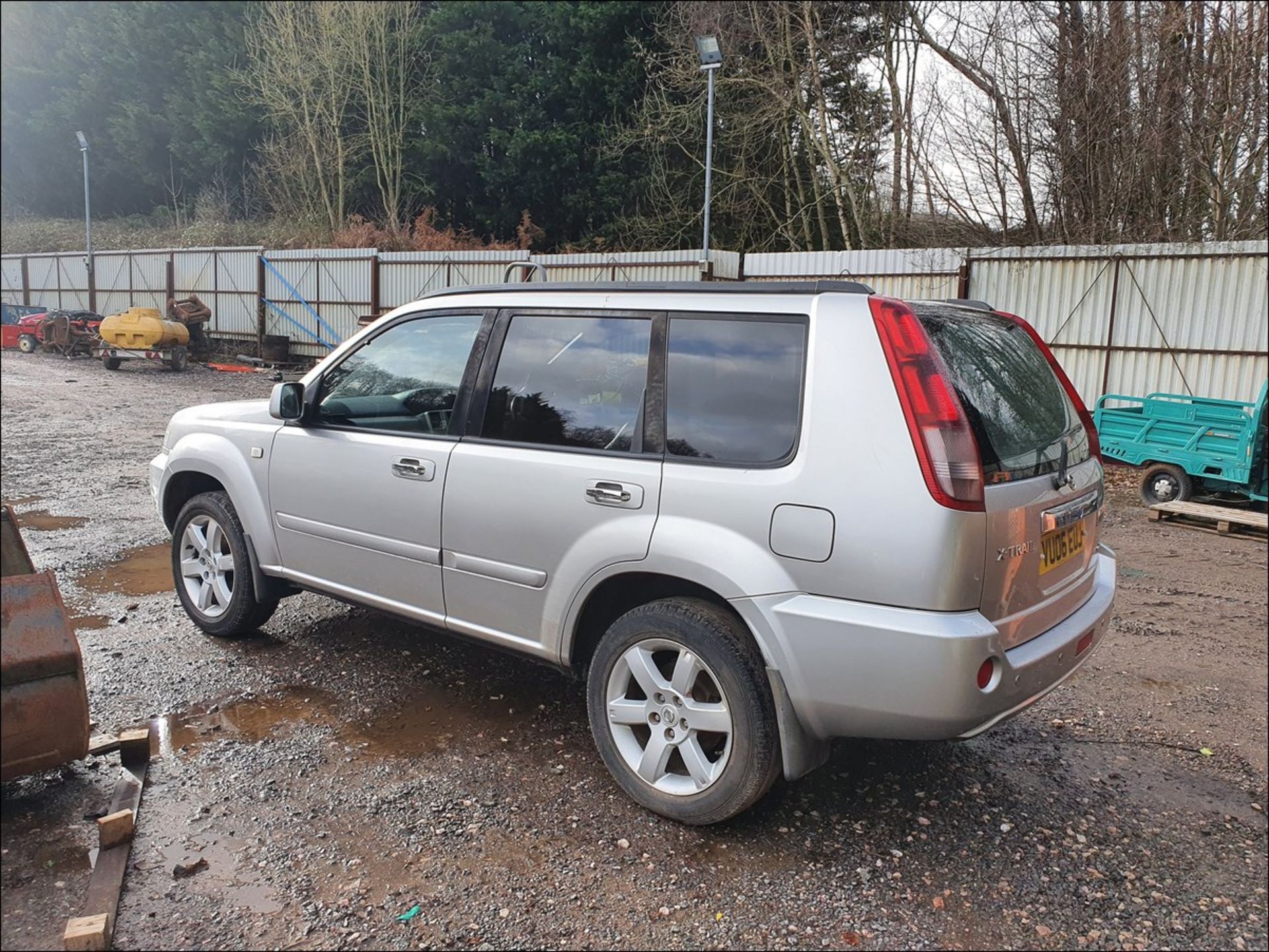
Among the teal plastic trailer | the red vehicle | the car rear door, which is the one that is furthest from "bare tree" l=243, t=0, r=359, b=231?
the car rear door

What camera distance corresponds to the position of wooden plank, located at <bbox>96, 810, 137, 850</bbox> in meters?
2.80

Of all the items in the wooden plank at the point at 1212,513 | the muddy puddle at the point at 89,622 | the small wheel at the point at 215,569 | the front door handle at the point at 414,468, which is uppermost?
the front door handle at the point at 414,468

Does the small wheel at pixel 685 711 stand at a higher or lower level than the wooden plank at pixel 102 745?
higher

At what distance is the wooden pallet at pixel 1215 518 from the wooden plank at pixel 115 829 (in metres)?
8.52

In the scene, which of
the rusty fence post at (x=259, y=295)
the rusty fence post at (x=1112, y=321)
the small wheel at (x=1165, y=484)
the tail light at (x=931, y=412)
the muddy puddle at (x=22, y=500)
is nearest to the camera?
the tail light at (x=931, y=412)

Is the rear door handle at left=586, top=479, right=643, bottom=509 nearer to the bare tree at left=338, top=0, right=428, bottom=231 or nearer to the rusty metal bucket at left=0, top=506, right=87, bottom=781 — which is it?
the rusty metal bucket at left=0, top=506, right=87, bottom=781

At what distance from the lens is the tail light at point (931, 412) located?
2.61 meters

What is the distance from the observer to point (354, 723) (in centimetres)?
385

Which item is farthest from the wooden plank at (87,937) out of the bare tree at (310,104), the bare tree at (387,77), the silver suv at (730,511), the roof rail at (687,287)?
the bare tree at (310,104)

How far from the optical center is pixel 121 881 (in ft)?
8.82

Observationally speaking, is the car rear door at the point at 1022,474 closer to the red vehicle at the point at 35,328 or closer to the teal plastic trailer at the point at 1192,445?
Answer: the teal plastic trailer at the point at 1192,445

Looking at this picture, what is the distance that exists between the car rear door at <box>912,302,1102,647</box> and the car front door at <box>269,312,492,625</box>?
187cm

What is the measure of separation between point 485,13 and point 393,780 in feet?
89.0

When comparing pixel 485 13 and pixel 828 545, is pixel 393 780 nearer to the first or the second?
pixel 828 545
